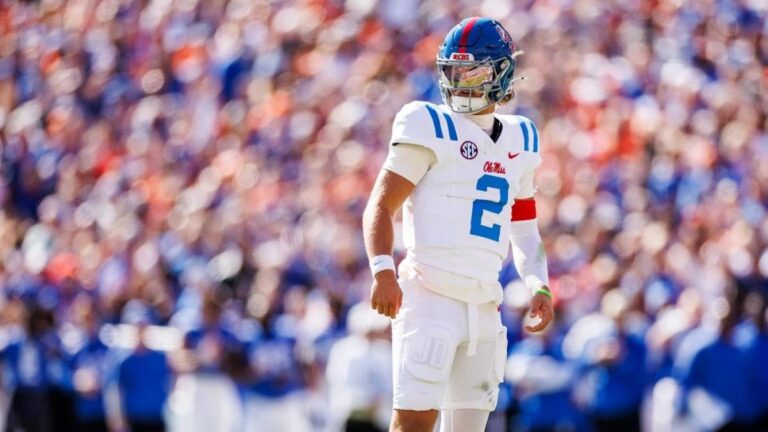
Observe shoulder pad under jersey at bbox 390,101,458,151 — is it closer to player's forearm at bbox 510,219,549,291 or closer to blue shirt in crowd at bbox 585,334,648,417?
player's forearm at bbox 510,219,549,291

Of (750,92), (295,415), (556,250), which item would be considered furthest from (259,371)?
(750,92)

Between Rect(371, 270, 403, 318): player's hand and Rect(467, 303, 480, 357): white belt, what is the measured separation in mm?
474


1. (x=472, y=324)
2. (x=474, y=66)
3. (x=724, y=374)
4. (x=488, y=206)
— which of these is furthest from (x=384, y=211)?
(x=724, y=374)

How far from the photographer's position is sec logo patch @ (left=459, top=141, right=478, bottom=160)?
6.77m

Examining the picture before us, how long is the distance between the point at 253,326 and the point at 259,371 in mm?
468

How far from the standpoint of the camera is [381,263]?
6465 millimetres

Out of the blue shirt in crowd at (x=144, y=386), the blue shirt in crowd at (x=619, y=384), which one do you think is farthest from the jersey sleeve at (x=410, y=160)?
the blue shirt in crowd at (x=144, y=386)

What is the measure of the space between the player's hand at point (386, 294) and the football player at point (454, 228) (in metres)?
0.12

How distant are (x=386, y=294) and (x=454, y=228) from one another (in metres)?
0.51

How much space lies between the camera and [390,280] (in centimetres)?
642

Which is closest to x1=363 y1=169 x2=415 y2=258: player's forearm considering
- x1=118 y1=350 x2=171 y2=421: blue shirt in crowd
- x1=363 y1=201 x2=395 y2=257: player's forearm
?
x1=363 y1=201 x2=395 y2=257: player's forearm

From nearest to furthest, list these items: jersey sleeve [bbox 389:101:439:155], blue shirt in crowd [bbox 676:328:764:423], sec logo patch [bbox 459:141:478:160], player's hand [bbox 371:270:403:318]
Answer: player's hand [bbox 371:270:403:318], jersey sleeve [bbox 389:101:439:155], sec logo patch [bbox 459:141:478:160], blue shirt in crowd [bbox 676:328:764:423]

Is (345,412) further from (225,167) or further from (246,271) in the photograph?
(225,167)

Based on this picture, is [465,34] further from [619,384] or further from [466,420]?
[619,384]
